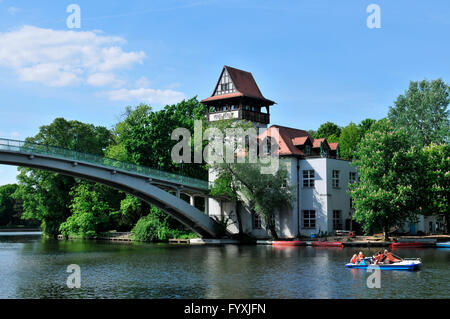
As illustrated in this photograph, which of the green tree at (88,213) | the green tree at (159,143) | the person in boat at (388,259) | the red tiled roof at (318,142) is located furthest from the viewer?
the green tree at (88,213)

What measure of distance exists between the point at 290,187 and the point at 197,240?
10554 mm

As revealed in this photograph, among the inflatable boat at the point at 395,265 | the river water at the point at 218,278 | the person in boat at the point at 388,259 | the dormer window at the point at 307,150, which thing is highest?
the dormer window at the point at 307,150

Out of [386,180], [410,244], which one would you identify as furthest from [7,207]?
[410,244]

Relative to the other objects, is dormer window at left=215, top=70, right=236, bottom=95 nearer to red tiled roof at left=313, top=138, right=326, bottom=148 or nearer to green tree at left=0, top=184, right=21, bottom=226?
red tiled roof at left=313, top=138, right=326, bottom=148

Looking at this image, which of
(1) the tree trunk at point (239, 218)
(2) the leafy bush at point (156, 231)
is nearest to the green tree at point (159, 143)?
(2) the leafy bush at point (156, 231)

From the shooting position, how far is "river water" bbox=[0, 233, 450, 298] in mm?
21078

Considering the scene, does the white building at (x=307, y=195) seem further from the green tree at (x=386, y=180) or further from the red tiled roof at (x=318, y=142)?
the green tree at (x=386, y=180)

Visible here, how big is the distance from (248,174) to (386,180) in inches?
455

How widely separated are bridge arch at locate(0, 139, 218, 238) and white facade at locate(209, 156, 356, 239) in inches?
177

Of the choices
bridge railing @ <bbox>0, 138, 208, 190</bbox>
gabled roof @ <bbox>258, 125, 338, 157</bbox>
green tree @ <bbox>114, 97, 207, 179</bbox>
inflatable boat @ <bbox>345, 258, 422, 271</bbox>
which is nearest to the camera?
inflatable boat @ <bbox>345, 258, 422, 271</bbox>

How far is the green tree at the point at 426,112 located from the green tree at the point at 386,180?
18538mm

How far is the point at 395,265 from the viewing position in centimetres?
2781

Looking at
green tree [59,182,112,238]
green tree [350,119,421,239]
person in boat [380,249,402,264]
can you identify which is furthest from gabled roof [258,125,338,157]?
green tree [59,182,112,238]

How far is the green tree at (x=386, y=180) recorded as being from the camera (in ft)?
142
